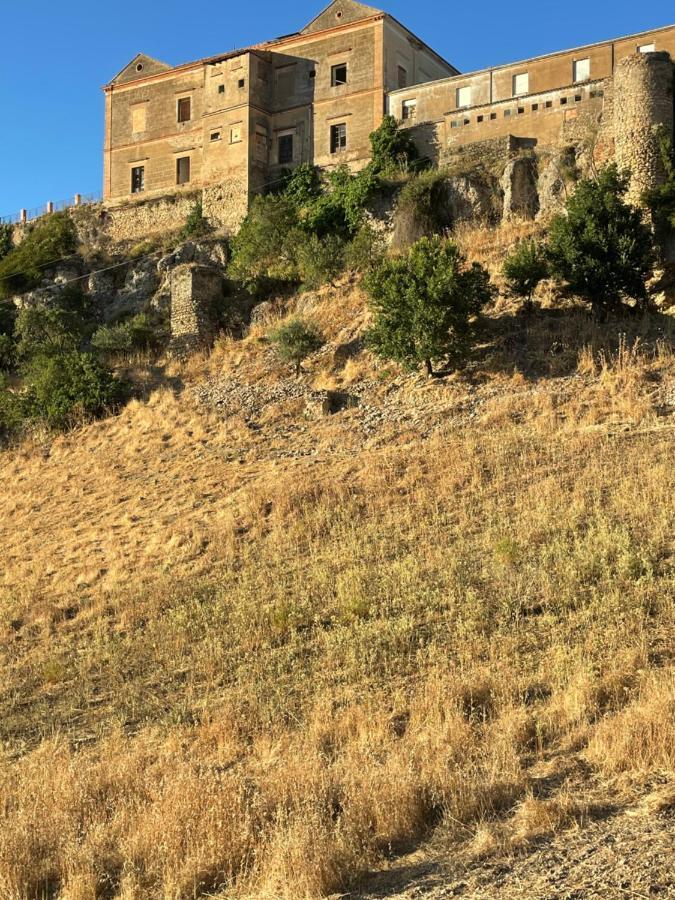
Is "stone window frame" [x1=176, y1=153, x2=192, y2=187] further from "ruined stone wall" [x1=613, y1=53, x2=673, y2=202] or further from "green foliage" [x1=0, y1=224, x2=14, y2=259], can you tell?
"ruined stone wall" [x1=613, y1=53, x2=673, y2=202]

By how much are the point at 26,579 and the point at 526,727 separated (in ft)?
35.1

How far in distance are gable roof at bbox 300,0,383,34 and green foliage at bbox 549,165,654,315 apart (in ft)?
54.1

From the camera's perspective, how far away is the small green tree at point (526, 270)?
21797 millimetres

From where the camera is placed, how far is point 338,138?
1379 inches

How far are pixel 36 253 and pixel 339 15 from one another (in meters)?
14.3

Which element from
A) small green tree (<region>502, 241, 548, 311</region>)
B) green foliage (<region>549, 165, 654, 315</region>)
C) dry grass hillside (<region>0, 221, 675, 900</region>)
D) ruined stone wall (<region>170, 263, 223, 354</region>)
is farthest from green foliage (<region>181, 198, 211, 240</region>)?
green foliage (<region>549, 165, 654, 315</region>)

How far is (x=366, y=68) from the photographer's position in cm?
3450

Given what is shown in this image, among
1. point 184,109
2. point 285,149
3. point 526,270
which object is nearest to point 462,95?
point 285,149

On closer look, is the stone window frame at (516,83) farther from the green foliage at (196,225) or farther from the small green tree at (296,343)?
the small green tree at (296,343)

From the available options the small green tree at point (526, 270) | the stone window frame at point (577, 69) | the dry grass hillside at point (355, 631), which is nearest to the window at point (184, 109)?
the stone window frame at point (577, 69)

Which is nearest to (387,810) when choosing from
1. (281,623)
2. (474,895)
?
(474,895)

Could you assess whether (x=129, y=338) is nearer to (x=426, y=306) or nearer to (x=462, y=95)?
(x=426, y=306)

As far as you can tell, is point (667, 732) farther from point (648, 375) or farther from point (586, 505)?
point (648, 375)

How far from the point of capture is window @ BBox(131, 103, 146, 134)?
3975cm
